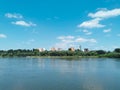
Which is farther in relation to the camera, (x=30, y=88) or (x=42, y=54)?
(x=42, y=54)

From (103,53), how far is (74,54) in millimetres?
13855

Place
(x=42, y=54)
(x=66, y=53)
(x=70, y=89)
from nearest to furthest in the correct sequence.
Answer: (x=70, y=89) < (x=66, y=53) < (x=42, y=54)

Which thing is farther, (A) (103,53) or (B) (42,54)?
(B) (42,54)

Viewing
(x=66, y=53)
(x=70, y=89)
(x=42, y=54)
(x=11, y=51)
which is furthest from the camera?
(x=11, y=51)

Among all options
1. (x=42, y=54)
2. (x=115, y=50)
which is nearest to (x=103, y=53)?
(x=115, y=50)

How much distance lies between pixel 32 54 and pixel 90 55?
32.0 meters

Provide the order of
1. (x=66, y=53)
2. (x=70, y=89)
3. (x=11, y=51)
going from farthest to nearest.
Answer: (x=11, y=51) → (x=66, y=53) → (x=70, y=89)

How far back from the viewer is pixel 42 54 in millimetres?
107625

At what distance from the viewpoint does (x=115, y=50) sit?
9788cm

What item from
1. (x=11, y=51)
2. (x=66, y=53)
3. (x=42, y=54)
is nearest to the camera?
(x=66, y=53)

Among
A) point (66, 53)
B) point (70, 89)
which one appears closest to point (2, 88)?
point (70, 89)

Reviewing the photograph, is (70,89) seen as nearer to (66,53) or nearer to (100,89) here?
(100,89)

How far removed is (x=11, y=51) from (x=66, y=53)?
1712 inches

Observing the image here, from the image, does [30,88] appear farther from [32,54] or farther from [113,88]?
[32,54]
